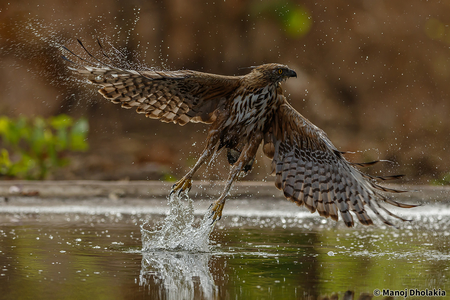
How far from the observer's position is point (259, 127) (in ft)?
17.5

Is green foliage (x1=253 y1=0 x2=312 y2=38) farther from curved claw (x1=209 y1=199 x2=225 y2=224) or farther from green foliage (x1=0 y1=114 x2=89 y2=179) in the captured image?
curved claw (x1=209 y1=199 x2=225 y2=224)

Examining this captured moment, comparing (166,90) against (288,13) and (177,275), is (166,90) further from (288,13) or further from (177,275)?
(288,13)

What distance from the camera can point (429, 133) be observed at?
40.9 ft

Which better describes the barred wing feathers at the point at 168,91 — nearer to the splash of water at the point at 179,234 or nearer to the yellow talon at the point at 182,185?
the yellow talon at the point at 182,185

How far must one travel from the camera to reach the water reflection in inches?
126

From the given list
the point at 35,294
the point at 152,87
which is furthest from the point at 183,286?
the point at 152,87

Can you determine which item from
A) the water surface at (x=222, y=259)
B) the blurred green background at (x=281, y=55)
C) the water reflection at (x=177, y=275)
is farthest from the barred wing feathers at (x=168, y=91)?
the blurred green background at (x=281, y=55)

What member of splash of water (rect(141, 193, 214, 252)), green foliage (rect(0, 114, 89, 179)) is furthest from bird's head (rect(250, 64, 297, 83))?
green foliage (rect(0, 114, 89, 179))

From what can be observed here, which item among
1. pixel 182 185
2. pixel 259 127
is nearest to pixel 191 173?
pixel 182 185

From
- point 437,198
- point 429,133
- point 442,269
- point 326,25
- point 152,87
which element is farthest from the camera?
point 326,25

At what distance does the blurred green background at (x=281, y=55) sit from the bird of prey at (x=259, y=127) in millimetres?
7175

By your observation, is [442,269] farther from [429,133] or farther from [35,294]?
[429,133]

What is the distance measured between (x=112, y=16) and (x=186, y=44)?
67.6 inches

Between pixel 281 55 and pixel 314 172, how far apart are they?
841 centimetres
